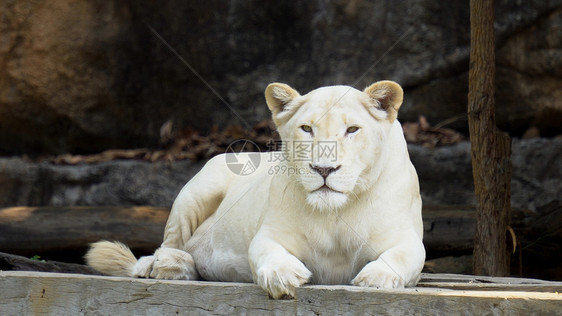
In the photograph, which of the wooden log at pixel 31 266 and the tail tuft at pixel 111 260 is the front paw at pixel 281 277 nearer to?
the tail tuft at pixel 111 260

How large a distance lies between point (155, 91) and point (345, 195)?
4.77m

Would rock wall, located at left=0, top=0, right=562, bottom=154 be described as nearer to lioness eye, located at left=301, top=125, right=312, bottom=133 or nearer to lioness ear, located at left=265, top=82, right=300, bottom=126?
lioness ear, located at left=265, top=82, right=300, bottom=126

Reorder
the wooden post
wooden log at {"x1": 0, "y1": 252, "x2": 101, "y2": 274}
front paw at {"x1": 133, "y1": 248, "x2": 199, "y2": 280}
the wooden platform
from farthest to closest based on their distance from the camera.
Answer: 1. the wooden post
2. wooden log at {"x1": 0, "y1": 252, "x2": 101, "y2": 274}
3. front paw at {"x1": 133, "y1": 248, "x2": 199, "y2": 280}
4. the wooden platform

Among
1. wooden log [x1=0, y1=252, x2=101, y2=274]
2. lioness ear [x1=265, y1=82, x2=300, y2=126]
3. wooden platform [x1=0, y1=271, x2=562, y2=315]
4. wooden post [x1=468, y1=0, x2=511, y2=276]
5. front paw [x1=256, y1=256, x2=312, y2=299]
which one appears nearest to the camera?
wooden platform [x1=0, y1=271, x2=562, y2=315]

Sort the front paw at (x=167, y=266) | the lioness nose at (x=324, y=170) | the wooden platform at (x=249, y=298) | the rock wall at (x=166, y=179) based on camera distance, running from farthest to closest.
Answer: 1. the rock wall at (x=166, y=179)
2. the front paw at (x=167, y=266)
3. the lioness nose at (x=324, y=170)
4. the wooden platform at (x=249, y=298)

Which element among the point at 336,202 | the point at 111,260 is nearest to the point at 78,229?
the point at 111,260

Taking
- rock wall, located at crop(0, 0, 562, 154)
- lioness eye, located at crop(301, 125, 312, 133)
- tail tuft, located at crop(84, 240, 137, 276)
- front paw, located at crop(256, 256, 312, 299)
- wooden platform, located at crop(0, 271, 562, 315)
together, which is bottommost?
wooden platform, located at crop(0, 271, 562, 315)

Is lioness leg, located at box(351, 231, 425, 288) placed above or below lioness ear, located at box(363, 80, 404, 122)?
below

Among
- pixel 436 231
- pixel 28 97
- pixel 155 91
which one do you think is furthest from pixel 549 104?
pixel 28 97

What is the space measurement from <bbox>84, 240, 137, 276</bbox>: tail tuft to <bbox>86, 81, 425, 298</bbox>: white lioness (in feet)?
0.92

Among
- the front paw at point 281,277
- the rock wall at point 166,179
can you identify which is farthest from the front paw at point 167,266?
the rock wall at point 166,179

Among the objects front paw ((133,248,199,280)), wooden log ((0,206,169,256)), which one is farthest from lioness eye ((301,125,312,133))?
wooden log ((0,206,169,256))

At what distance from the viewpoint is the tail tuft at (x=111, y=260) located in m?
4.17

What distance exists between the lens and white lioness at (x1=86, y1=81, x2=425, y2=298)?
3195mm
